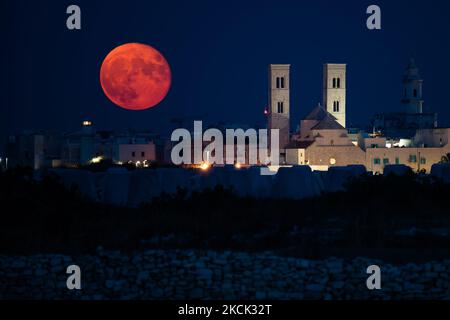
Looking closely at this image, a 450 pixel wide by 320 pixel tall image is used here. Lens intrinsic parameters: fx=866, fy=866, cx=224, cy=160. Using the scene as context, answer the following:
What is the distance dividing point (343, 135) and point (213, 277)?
1150 inches

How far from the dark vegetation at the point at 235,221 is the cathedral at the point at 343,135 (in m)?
18.7

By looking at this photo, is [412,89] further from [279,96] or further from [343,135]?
[343,135]

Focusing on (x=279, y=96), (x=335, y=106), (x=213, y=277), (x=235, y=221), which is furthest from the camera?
(x=335, y=106)

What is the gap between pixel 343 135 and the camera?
40.4m

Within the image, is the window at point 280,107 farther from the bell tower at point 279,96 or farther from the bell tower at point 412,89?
the bell tower at point 412,89

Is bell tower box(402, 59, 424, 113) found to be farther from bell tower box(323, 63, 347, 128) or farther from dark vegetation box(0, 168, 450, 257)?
dark vegetation box(0, 168, 450, 257)

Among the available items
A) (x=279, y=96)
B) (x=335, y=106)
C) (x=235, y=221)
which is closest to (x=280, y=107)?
(x=279, y=96)

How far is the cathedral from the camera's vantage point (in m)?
39.9

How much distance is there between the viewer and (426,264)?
11805 mm

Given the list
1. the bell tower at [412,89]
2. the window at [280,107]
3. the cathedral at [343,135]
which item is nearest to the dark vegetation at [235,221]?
the cathedral at [343,135]

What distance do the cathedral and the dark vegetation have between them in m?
18.7

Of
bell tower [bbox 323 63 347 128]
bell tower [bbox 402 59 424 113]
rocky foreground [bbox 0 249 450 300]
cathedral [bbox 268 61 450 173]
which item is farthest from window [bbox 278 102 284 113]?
rocky foreground [bbox 0 249 450 300]

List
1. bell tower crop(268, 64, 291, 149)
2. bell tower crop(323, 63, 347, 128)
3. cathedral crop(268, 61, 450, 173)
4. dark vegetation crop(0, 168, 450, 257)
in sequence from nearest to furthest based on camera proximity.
A: dark vegetation crop(0, 168, 450, 257), cathedral crop(268, 61, 450, 173), bell tower crop(268, 64, 291, 149), bell tower crop(323, 63, 347, 128)
